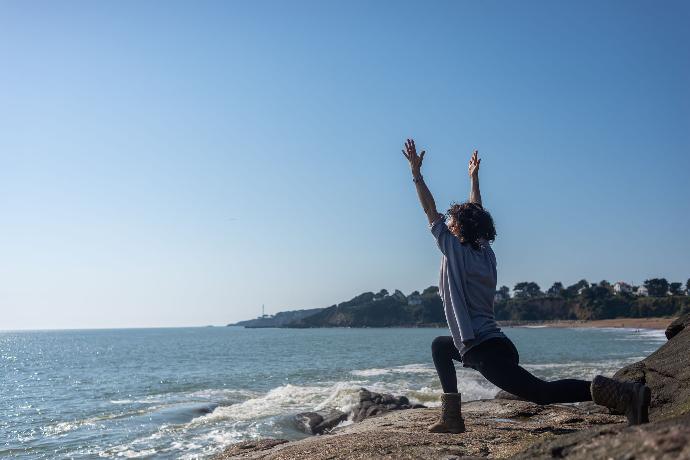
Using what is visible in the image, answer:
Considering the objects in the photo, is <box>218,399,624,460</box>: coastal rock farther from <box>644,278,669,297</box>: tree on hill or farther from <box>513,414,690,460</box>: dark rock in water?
<box>644,278,669,297</box>: tree on hill

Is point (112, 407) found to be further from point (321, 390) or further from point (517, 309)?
point (517, 309)

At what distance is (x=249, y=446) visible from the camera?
26.0ft

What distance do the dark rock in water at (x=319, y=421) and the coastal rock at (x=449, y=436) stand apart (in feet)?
17.7

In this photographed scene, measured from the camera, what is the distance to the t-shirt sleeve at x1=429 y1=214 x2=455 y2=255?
17.5ft

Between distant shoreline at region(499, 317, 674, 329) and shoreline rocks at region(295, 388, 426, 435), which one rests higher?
shoreline rocks at region(295, 388, 426, 435)

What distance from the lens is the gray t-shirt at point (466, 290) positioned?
5199 mm

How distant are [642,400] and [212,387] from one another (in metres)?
26.0

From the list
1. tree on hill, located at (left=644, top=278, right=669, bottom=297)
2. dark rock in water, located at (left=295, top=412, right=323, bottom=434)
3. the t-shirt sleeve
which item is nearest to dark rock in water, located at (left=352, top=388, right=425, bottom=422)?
dark rock in water, located at (left=295, top=412, right=323, bottom=434)

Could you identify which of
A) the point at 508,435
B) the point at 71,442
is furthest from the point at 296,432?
the point at 508,435

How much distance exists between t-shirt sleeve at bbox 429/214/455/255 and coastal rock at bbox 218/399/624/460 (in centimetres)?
168

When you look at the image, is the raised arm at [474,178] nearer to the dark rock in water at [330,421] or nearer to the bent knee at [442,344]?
the bent knee at [442,344]

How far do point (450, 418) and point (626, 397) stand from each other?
7.72 ft

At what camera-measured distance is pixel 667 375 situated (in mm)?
7746

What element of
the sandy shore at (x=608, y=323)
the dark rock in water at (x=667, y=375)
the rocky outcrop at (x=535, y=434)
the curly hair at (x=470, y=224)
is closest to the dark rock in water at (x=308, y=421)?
the rocky outcrop at (x=535, y=434)
